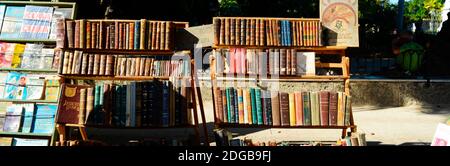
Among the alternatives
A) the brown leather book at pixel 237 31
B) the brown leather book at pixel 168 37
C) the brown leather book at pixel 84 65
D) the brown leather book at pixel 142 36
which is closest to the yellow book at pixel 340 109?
the brown leather book at pixel 237 31

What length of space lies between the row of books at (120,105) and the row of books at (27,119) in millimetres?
219

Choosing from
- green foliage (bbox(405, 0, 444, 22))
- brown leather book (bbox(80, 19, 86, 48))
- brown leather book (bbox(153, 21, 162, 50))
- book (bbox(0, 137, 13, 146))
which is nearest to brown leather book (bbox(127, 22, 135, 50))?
brown leather book (bbox(153, 21, 162, 50))

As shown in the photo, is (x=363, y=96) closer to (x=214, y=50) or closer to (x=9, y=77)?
(x=214, y=50)

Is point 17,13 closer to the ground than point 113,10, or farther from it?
closer to the ground

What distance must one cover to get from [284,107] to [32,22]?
276 centimetres

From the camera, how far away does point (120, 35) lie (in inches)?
178

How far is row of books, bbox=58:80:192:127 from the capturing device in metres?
4.30

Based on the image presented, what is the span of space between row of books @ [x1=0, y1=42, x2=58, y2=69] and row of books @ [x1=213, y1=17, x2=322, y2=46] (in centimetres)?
174

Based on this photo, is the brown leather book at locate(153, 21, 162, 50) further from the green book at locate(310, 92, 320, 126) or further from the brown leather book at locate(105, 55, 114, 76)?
the green book at locate(310, 92, 320, 126)

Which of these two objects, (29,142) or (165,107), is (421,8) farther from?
(29,142)

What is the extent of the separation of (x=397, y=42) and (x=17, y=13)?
8.50 m

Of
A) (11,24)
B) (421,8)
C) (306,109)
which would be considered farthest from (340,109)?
(421,8)

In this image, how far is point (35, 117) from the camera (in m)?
4.43
